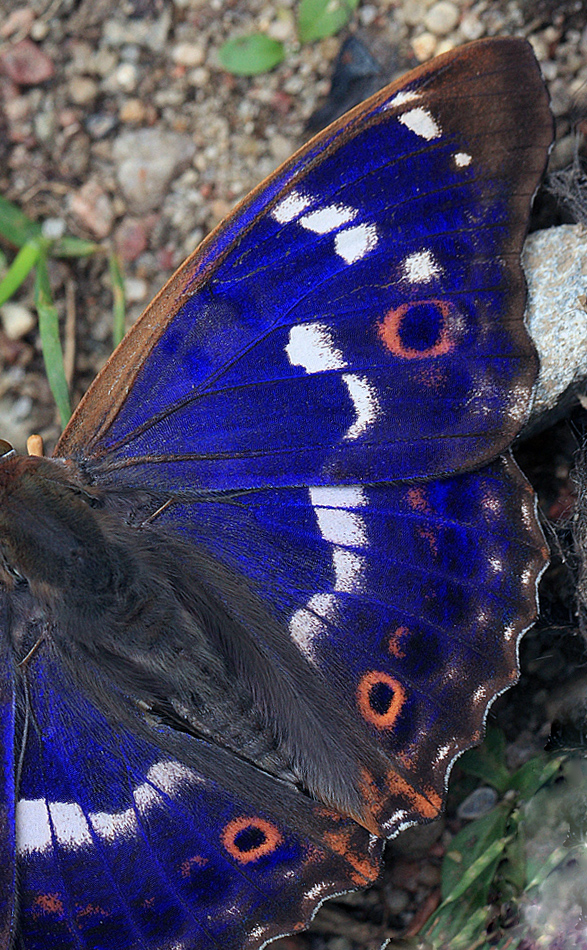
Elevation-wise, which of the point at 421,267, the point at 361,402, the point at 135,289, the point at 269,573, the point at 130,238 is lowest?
the point at 269,573

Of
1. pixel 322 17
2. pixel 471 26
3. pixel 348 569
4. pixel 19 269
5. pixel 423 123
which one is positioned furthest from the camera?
pixel 19 269

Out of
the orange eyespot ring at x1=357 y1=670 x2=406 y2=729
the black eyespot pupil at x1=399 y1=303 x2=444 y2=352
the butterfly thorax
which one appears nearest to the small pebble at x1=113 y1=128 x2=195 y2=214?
the butterfly thorax

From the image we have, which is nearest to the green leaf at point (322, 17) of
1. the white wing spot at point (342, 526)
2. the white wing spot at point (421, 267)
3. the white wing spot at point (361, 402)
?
the white wing spot at point (421, 267)

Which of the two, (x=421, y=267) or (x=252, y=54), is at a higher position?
(x=252, y=54)

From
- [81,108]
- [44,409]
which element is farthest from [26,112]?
[44,409]

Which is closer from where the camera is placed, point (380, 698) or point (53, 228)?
point (380, 698)

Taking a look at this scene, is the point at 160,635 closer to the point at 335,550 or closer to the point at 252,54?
the point at 335,550

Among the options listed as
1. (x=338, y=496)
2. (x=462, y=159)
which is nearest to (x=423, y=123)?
(x=462, y=159)
